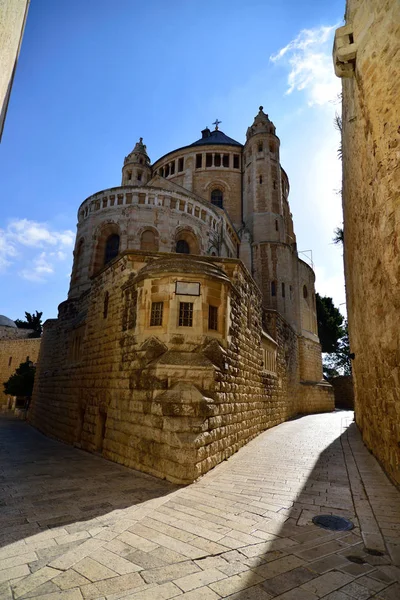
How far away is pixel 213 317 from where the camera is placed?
8.09 m

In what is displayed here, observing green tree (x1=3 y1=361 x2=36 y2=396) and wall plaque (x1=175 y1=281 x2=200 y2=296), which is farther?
green tree (x1=3 y1=361 x2=36 y2=396)

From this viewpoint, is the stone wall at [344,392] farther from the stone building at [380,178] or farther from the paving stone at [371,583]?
the paving stone at [371,583]

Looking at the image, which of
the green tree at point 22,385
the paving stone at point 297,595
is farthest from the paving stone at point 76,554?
the green tree at point 22,385

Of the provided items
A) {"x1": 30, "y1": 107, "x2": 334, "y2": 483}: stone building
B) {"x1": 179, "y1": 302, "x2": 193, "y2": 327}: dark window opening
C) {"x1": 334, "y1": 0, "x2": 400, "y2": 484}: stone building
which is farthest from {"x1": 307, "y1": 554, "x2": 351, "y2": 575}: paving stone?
{"x1": 179, "y1": 302, "x2": 193, "y2": 327}: dark window opening

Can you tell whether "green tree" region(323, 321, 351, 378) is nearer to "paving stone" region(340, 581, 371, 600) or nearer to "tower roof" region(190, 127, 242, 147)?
"tower roof" region(190, 127, 242, 147)

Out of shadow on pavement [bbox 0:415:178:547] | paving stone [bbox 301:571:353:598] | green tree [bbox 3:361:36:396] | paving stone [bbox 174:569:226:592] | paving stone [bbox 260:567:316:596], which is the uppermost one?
green tree [bbox 3:361:36:396]

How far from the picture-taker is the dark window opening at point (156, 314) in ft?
25.7

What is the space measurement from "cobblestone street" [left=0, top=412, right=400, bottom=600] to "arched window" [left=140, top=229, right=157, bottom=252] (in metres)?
11.8

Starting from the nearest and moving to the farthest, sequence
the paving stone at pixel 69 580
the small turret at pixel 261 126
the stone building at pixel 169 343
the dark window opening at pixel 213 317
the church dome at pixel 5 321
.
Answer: the paving stone at pixel 69 580, the stone building at pixel 169 343, the dark window opening at pixel 213 317, the small turret at pixel 261 126, the church dome at pixel 5 321

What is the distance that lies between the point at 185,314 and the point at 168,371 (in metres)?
1.46

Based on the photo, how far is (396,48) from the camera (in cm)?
463

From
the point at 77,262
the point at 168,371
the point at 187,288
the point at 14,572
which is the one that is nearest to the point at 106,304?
the point at 187,288

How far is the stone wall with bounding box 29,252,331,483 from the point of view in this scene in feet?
22.1

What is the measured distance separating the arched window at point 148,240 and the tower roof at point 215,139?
1973 centimetres
